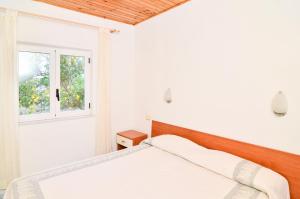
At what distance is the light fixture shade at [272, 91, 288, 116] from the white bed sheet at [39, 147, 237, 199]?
2.41 ft

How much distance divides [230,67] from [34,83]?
2.50 metres

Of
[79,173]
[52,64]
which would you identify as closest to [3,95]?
[52,64]

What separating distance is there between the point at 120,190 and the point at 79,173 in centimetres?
47

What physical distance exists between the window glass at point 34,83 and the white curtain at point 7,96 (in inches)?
8.6

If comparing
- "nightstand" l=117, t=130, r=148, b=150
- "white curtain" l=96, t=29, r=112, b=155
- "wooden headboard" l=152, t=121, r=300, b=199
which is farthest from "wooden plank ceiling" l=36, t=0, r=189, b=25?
"nightstand" l=117, t=130, r=148, b=150

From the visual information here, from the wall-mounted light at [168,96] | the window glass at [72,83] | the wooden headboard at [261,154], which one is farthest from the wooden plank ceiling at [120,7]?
the wooden headboard at [261,154]

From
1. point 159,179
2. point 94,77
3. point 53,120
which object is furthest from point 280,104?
point 53,120

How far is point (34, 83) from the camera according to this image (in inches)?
105

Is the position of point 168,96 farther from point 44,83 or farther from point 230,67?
point 44,83

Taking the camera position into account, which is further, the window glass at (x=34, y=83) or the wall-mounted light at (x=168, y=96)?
the wall-mounted light at (x=168, y=96)

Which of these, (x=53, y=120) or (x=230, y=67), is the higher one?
(x=230, y=67)

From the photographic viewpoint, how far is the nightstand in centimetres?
299

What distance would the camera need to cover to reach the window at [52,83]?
259 centimetres

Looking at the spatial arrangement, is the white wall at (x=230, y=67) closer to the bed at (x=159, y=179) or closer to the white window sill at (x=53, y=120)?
the bed at (x=159, y=179)
